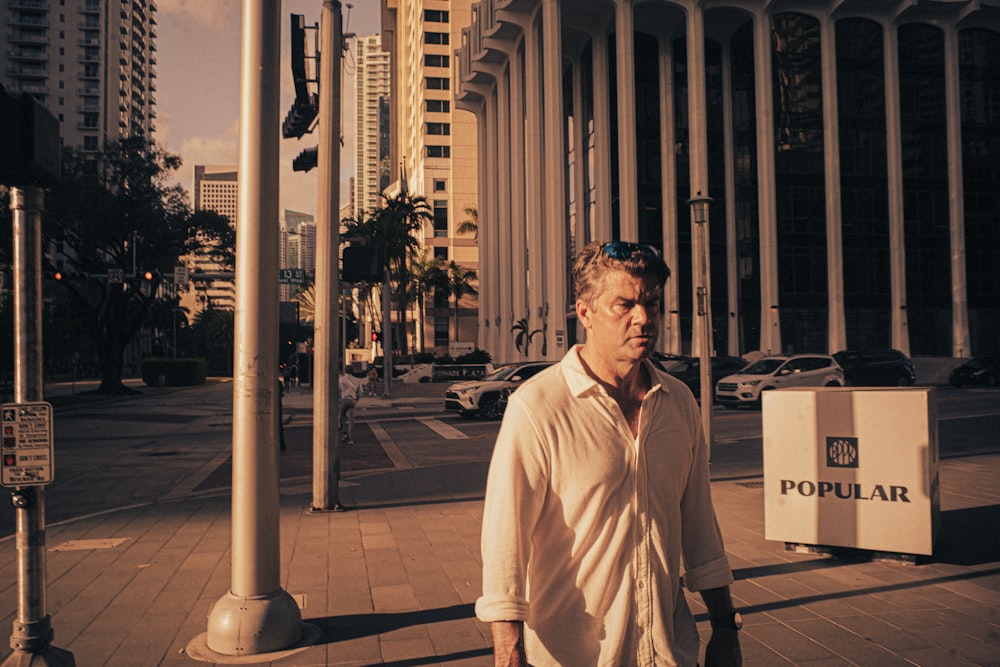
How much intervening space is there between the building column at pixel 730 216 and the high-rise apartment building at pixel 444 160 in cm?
4078

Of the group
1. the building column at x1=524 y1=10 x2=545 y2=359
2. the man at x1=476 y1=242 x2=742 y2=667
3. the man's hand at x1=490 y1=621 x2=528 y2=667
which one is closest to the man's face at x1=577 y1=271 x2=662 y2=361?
the man at x1=476 y1=242 x2=742 y2=667

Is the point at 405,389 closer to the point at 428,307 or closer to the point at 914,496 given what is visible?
the point at 914,496

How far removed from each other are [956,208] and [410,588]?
5071 centimetres

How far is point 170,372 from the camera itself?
196ft

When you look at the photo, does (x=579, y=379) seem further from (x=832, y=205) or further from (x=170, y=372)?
(x=170, y=372)

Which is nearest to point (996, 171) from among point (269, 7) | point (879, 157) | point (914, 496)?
point (879, 157)

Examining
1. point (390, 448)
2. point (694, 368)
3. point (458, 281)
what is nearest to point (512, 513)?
point (390, 448)

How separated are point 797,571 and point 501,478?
515 cm

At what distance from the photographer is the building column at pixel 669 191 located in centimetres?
4450

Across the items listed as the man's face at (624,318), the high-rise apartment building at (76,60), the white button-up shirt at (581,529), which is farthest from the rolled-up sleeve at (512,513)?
the high-rise apartment building at (76,60)

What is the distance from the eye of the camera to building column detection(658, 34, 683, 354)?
146 ft

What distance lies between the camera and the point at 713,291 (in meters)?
48.1

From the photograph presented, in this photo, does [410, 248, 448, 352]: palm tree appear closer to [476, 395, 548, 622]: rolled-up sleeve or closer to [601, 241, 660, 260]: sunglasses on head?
[601, 241, 660, 260]: sunglasses on head

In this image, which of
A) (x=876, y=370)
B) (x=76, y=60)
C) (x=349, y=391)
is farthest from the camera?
(x=76, y=60)
